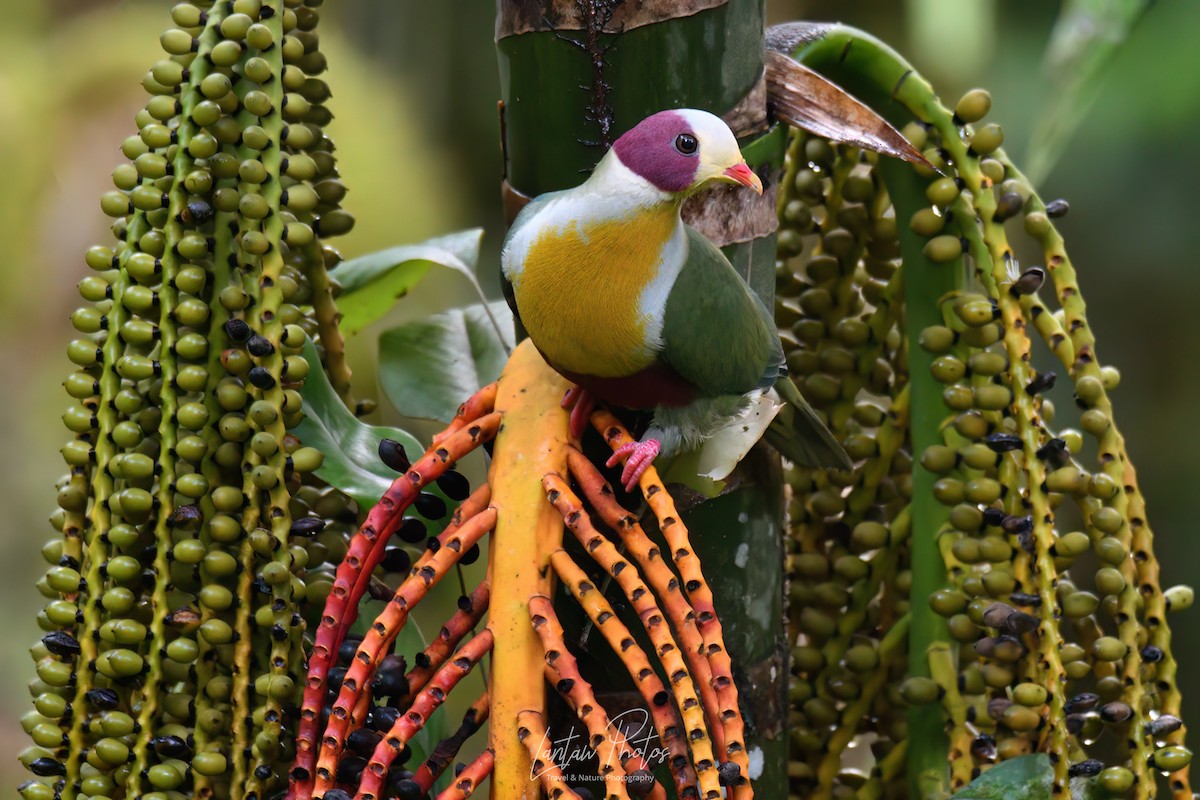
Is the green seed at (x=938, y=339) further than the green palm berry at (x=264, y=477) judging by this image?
Yes

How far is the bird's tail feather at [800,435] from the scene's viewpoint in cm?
60

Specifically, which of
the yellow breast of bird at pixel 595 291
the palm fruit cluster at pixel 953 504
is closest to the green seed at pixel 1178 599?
the palm fruit cluster at pixel 953 504

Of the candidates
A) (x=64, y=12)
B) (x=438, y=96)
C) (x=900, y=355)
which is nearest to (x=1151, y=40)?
(x=438, y=96)

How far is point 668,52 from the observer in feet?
1.75

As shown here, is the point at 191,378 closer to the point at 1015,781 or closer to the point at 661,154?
the point at 661,154

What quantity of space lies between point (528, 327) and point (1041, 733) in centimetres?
32

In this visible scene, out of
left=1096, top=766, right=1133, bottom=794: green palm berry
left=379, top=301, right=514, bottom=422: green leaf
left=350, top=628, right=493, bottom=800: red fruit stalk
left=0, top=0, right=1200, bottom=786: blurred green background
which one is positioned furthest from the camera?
left=0, top=0, right=1200, bottom=786: blurred green background

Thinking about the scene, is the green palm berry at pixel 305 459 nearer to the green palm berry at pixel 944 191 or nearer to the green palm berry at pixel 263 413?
the green palm berry at pixel 263 413

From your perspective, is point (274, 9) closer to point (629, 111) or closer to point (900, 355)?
point (629, 111)

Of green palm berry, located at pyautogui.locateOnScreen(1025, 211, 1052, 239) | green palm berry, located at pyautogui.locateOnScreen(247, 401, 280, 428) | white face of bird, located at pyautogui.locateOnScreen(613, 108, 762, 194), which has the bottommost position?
green palm berry, located at pyautogui.locateOnScreen(247, 401, 280, 428)

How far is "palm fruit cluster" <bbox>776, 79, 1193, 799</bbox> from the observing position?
0.56 m

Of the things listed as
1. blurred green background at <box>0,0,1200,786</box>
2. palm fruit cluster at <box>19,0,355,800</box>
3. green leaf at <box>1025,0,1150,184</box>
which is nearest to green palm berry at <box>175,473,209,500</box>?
palm fruit cluster at <box>19,0,355,800</box>

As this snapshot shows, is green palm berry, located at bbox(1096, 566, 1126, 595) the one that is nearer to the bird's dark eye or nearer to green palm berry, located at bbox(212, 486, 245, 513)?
the bird's dark eye

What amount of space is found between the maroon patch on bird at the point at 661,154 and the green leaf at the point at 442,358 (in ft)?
0.96
